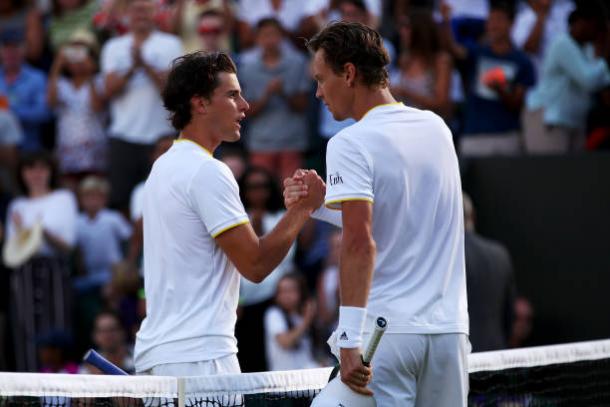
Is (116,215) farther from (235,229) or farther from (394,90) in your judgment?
(235,229)

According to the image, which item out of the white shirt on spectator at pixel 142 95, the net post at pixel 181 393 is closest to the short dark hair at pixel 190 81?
the net post at pixel 181 393

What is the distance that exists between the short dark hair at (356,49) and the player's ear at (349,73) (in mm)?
11

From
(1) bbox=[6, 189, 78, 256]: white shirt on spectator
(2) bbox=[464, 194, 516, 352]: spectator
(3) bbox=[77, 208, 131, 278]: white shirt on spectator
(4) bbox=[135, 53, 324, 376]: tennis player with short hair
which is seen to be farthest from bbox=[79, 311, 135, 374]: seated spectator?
(4) bbox=[135, 53, 324, 376]: tennis player with short hair

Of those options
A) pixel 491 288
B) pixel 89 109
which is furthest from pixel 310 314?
pixel 89 109

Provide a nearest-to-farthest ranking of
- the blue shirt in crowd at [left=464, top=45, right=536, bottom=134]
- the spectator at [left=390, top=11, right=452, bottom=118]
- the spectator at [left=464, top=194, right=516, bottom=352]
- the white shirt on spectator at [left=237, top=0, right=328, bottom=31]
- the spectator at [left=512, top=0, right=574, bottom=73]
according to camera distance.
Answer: the spectator at [left=464, top=194, right=516, bottom=352], the spectator at [left=390, top=11, right=452, bottom=118], the blue shirt in crowd at [left=464, top=45, right=536, bottom=134], the spectator at [left=512, top=0, right=574, bottom=73], the white shirt on spectator at [left=237, top=0, right=328, bottom=31]

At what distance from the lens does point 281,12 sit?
12.7 meters

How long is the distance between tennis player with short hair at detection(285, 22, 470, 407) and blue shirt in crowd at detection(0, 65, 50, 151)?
8.24 metres

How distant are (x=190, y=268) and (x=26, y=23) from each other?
902 cm

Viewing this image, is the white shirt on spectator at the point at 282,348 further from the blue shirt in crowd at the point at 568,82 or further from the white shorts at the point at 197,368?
the white shorts at the point at 197,368

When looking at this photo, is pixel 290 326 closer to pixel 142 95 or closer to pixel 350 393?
pixel 142 95

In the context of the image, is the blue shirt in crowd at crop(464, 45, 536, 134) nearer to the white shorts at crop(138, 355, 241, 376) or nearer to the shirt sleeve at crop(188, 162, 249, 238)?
the shirt sleeve at crop(188, 162, 249, 238)

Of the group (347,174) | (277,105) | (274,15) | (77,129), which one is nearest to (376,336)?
(347,174)

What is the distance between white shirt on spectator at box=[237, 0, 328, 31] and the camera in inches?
494

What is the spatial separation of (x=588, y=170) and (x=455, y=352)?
20.5 feet
